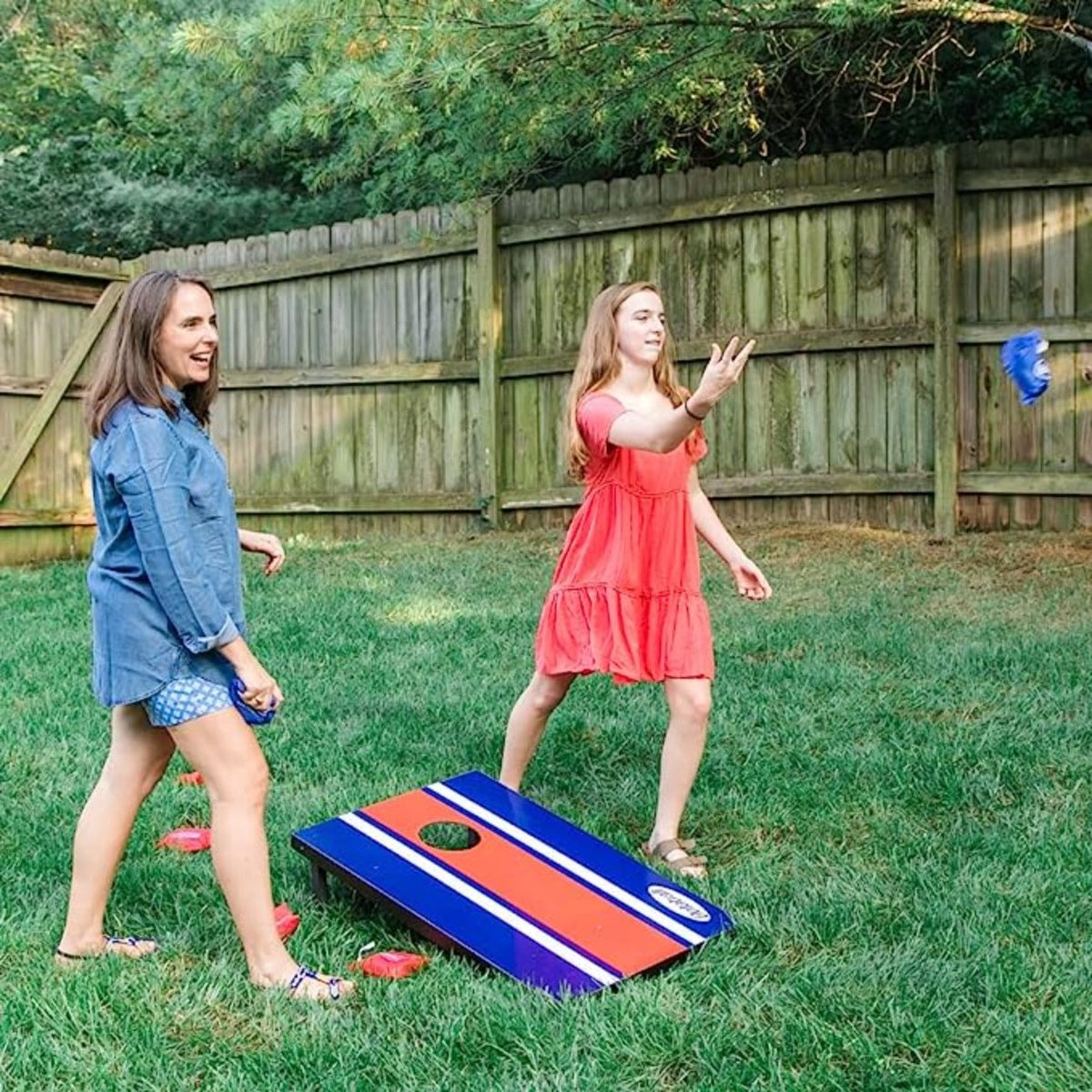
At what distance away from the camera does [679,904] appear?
3.01 m

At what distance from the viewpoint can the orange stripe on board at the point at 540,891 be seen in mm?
2816

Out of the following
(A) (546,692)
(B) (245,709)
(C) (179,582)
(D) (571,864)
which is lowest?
(D) (571,864)

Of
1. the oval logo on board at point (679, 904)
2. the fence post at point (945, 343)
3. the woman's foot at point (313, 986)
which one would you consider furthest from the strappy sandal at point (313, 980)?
the fence post at point (945, 343)

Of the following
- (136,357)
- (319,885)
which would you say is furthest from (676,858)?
(136,357)

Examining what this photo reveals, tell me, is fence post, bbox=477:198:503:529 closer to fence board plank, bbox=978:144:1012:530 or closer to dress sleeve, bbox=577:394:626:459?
fence board plank, bbox=978:144:1012:530

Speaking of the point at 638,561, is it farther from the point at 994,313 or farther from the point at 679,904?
the point at 994,313

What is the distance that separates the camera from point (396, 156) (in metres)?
10.2

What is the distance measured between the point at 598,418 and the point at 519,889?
1213 millimetres

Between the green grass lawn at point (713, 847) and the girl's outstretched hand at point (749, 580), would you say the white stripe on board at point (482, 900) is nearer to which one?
the green grass lawn at point (713, 847)

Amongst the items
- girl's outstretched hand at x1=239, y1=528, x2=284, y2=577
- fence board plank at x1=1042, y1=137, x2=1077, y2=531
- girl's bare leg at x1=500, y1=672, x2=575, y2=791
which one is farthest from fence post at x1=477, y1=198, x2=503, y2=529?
girl's outstretched hand at x1=239, y1=528, x2=284, y2=577

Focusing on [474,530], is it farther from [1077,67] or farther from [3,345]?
[1077,67]

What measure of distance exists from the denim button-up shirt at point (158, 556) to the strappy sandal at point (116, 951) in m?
0.60

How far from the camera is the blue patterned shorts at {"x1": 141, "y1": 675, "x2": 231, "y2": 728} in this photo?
2.59 m

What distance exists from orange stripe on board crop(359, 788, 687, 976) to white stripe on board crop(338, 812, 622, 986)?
0.03m
